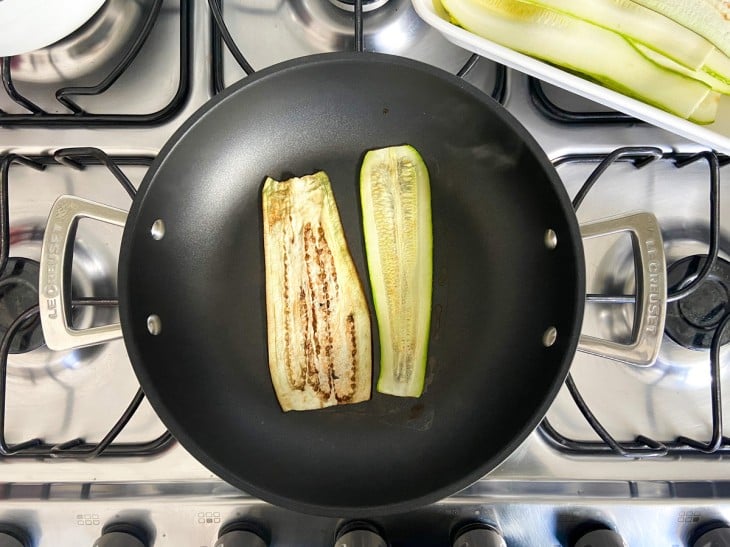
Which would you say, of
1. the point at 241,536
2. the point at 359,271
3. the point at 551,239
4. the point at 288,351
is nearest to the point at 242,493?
the point at 241,536

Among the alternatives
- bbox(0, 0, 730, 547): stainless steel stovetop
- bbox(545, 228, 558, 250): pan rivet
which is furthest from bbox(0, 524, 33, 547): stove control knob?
bbox(545, 228, 558, 250): pan rivet

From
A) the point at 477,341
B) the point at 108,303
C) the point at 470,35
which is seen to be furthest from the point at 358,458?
the point at 470,35

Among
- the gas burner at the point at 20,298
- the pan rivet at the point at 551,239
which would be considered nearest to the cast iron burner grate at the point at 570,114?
the pan rivet at the point at 551,239

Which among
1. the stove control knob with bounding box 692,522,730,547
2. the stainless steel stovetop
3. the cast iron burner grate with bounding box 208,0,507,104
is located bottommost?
the stove control knob with bounding box 692,522,730,547

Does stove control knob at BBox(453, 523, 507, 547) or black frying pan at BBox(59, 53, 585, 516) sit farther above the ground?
black frying pan at BBox(59, 53, 585, 516)

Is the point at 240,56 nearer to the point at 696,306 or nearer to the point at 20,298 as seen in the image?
the point at 20,298

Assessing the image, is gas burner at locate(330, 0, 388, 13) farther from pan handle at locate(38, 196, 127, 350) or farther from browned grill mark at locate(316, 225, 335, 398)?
pan handle at locate(38, 196, 127, 350)
